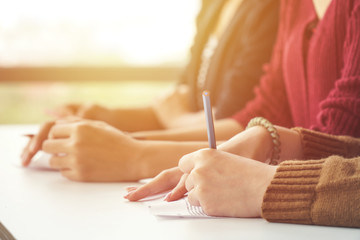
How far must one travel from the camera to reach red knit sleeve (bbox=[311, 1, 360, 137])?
2.44ft

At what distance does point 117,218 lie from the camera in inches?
21.8

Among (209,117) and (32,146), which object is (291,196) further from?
(32,146)

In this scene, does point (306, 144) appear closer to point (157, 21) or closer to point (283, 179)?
point (283, 179)

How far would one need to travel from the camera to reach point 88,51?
9.38 feet

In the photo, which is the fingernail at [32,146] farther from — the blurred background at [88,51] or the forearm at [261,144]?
the blurred background at [88,51]

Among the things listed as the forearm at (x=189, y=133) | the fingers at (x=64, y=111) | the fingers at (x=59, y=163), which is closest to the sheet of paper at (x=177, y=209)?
the fingers at (x=59, y=163)

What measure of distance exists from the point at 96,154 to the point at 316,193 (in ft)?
1.32

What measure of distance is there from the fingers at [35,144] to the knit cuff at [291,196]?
1.77 ft

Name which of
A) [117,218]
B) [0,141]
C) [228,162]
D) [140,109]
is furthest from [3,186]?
[140,109]

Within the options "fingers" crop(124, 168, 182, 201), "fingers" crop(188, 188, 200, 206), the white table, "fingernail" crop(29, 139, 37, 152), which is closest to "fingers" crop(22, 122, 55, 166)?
"fingernail" crop(29, 139, 37, 152)

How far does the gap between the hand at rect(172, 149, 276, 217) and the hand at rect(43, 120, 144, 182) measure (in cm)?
25

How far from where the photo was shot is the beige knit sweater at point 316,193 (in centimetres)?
49

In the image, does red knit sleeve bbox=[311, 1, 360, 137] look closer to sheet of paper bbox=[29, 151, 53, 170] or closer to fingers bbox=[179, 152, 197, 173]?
fingers bbox=[179, 152, 197, 173]

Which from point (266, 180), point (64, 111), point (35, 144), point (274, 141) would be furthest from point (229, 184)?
point (64, 111)
